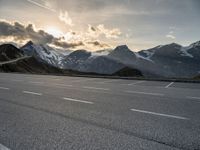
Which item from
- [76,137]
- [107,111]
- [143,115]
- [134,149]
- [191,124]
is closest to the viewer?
[134,149]

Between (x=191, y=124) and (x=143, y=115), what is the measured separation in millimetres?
1481

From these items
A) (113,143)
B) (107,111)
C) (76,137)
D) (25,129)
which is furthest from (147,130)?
(25,129)

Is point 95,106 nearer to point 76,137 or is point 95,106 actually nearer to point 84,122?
point 84,122

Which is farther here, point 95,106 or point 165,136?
point 95,106

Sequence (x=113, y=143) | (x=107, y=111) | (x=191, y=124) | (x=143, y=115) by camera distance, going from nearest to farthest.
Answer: (x=113, y=143), (x=191, y=124), (x=143, y=115), (x=107, y=111)

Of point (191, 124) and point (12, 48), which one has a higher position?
point (12, 48)

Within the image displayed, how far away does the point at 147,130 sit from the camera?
5.64 meters

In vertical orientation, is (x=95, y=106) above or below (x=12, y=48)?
below

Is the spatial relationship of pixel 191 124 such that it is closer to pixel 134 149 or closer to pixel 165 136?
pixel 165 136

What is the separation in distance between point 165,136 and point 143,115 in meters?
2.02

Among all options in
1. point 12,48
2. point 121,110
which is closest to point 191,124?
point 121,110

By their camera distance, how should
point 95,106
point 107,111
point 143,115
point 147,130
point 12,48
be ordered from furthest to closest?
point 12,48 < point 95,106 < point 107,111 < point 143,115 < point 147,130

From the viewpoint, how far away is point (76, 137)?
5.13 m

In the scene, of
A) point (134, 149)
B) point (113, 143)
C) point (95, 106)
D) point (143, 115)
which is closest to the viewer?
point (134, 149)
